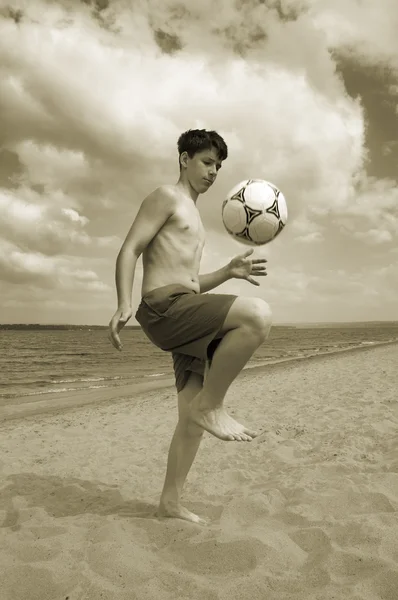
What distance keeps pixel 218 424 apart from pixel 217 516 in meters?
1.19

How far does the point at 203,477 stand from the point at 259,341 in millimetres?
2462

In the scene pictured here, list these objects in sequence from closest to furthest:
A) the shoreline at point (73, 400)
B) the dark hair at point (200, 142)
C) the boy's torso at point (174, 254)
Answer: the boy's torso at point (174, 254) → the dark hair at point (200, 142) → the shoreline at point (73, 400)

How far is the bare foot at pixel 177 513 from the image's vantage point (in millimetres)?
3328

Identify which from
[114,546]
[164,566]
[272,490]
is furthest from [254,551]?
[272,490]

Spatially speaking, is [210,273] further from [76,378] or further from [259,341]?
[76,378]

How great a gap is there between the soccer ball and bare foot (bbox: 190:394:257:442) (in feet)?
4.16

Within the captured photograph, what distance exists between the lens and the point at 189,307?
9.09 feet

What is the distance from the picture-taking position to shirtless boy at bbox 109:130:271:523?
9.05 feet

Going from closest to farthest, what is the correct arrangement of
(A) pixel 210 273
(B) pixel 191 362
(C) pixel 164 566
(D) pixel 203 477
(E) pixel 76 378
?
1. (C) pixel 164 566
2. (B) pixel 191 362
3. (A) pixel 210 273
4. (D) pixel 203 477
5. (E) pixel 76 378

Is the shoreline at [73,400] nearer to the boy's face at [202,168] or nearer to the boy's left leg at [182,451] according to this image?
the boy's left leg at [182,451]

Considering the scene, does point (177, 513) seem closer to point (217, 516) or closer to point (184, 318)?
point (217, 516)

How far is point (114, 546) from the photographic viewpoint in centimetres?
293

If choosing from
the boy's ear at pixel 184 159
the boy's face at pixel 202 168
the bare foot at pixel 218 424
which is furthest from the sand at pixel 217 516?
the boy's ear at pixel 184 159

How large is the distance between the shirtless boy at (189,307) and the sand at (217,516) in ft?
1.72
